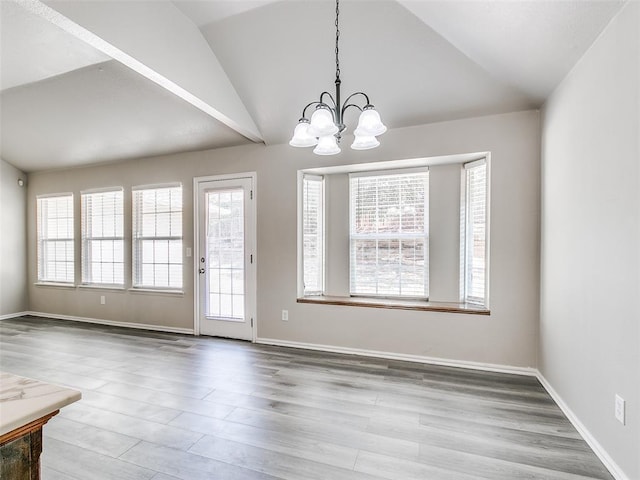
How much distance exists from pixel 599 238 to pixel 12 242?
7.83m

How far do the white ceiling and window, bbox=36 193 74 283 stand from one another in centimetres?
201

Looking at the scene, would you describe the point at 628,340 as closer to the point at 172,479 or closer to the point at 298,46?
the point at 172,479

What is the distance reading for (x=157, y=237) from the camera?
467cm

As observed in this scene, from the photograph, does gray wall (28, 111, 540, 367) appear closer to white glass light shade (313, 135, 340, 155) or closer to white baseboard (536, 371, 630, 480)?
white baseboard (536, 371, 630, 480)

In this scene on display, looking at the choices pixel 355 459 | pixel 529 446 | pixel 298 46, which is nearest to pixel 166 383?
pixel 355 459

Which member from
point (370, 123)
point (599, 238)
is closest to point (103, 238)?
point (370, 123)

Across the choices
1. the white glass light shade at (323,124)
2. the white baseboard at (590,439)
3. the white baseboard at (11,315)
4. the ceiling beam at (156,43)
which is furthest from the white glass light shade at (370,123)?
the white baseboard at (11,315)

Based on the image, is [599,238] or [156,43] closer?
[599,238]

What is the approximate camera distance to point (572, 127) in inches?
89.3

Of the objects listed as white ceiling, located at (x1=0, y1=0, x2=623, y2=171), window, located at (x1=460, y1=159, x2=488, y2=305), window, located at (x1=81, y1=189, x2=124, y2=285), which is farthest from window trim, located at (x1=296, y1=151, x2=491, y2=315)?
window, located at (x1=81, y1=189, x2=124, y2=285)

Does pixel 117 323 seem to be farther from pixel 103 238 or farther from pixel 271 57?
pixel 271 57

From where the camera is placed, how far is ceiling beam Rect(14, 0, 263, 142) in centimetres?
201

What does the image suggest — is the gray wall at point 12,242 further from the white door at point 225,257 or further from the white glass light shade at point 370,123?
the white glass light shade at point 370,123

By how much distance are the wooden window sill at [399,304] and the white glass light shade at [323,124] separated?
85.6 inches
